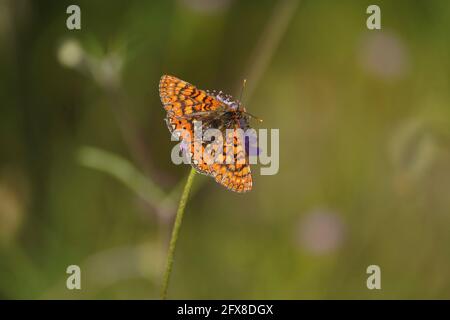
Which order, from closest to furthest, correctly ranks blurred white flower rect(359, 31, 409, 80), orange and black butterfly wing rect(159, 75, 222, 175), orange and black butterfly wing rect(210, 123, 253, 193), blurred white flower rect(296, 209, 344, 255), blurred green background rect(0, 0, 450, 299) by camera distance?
orange and black butterfly wing rect(210, 123, 253, 193)
orange and black butterfly wing rect(159, 75, 222, 175)
blurred green background rect(0, 0, 450, 299)
blurred white flower rect(296, 209, 344, 255)
blurred white flower rect(359, 31, 409, 80)

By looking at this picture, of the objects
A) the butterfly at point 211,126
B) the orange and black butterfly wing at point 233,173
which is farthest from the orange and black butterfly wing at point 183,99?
the orange and black butterfly wing at point 233,173

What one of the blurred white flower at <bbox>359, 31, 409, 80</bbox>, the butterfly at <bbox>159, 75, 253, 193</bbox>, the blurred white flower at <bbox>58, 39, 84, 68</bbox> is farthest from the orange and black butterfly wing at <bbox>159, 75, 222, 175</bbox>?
the blurred white flower at <bbox>359, 31, 409, 80</bbox>

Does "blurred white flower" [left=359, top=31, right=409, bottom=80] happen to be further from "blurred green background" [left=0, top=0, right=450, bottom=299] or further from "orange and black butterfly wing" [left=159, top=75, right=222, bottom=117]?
"orange and black butterfly wing" [left=159, top=75, right=222, bottom=117]

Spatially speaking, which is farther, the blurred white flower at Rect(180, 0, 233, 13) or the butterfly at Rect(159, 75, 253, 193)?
the blurred white flower at Rect(180, 0, 233, 13)

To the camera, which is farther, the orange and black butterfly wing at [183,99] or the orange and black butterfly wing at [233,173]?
the orange and black butterfly wing at [183,99]

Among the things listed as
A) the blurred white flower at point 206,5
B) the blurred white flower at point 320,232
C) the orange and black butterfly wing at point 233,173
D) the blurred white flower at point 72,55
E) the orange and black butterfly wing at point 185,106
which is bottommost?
the orange and black butterfly wing at point 233,173

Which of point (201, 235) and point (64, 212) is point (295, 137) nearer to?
point (201, 235)

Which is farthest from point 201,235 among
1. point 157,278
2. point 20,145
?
point 20,145

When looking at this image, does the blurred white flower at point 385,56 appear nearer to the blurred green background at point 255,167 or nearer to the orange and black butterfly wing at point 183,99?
the blurred green background at point 255,167
